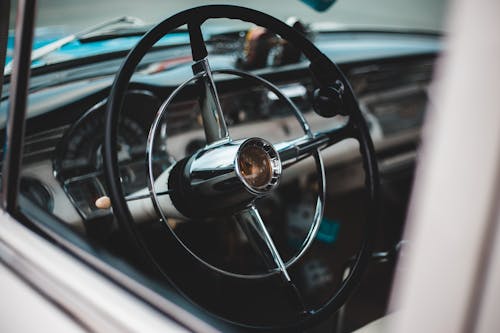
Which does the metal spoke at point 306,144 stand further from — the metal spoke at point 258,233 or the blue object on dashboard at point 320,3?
the blue object on dashboard at point 320,3

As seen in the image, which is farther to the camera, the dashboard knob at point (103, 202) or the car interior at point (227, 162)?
the dashboard knob at point (103, 202)

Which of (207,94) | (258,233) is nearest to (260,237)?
(258,233)

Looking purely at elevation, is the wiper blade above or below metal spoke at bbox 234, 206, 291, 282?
above

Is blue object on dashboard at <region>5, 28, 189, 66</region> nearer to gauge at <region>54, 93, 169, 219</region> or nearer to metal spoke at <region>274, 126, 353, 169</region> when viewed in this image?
gauge at <region>54, 93, 169, 219</region>

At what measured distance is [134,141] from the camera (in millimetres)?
1517

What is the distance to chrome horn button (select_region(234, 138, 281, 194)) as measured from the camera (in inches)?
37.8

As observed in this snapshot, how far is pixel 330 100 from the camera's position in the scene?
1204mm

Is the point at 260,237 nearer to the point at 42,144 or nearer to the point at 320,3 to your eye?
the point at 42,144

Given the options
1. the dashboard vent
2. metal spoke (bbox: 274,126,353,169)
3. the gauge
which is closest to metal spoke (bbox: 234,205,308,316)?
metal spoke (bbox: 274,126,353,169)

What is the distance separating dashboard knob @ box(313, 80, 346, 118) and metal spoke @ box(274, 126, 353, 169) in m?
0.05

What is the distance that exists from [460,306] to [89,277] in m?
0.65

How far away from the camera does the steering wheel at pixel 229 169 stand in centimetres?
89

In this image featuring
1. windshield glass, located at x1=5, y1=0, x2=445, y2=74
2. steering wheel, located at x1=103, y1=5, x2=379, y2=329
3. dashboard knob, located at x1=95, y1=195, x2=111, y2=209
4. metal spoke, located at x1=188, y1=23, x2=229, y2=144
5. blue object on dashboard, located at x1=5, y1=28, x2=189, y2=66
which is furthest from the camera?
blue object on dashboard, located at x1=5, y1=28, x2=189, y2=66

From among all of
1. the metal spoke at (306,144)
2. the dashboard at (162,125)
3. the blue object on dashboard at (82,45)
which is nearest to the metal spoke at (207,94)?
the metal spoke at (306,144)
